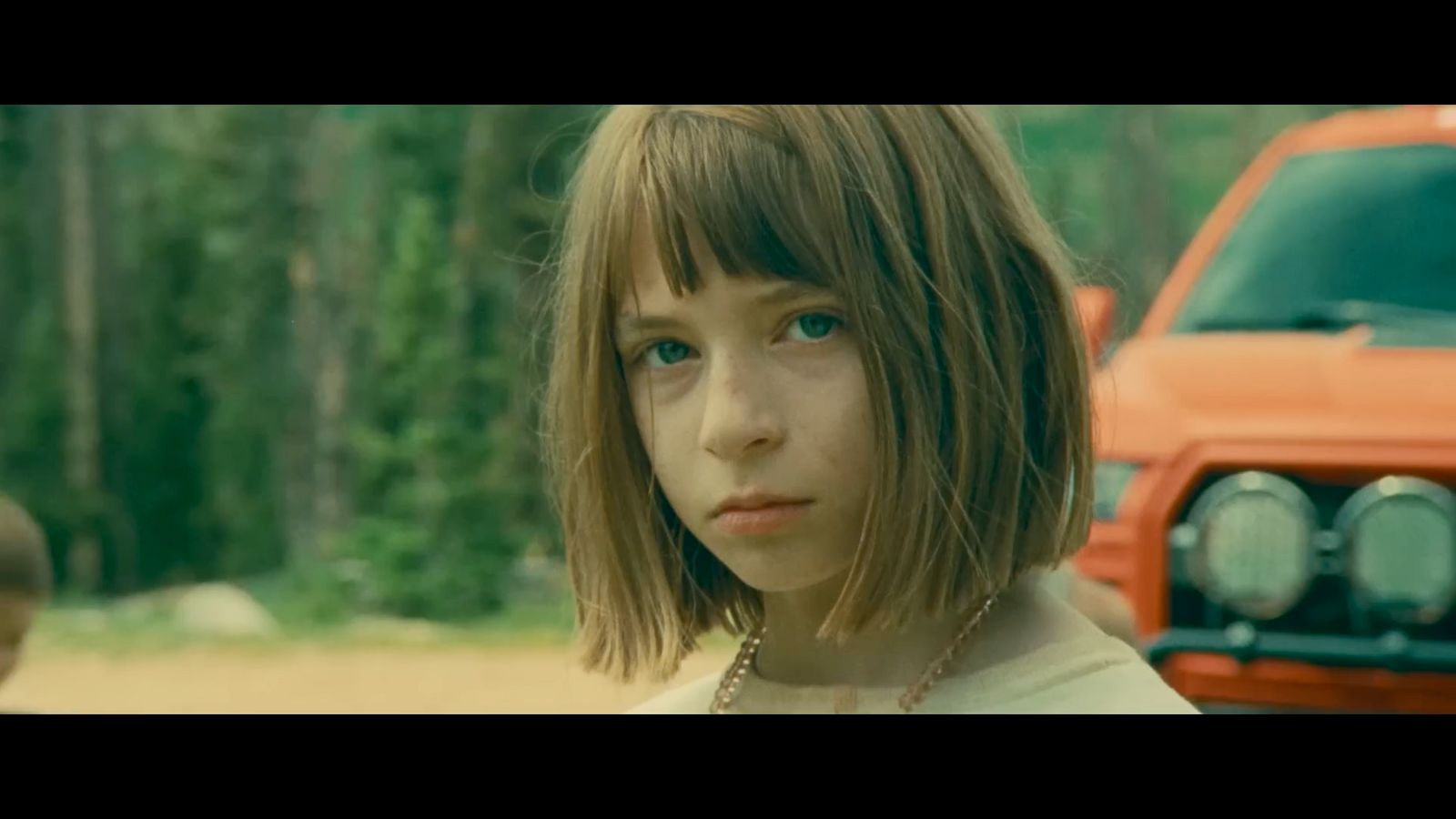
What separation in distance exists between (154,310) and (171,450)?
50 cm

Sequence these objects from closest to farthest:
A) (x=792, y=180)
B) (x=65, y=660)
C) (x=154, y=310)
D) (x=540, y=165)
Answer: (x=792, y=180), (x=540, y=165), (x=65, y=660), (x=154, y=310)

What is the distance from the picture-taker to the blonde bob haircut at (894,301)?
961 millimetres

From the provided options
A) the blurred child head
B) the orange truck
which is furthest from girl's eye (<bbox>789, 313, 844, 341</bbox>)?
the orange truck

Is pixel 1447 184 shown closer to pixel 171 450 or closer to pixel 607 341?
pixel 607 341

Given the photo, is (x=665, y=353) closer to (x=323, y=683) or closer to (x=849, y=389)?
(x=849, y=389)

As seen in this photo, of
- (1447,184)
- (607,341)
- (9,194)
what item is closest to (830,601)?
(607,341)

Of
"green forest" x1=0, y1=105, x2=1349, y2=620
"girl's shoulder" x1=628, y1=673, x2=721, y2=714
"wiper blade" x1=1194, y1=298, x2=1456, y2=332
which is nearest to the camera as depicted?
"girl's shoulder" x1=628, y1=673, x2=721, y2=714

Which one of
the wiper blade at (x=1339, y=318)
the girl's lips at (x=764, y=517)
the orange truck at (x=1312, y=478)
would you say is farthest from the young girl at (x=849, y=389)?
the wiper blade at (x=1339, y=318)

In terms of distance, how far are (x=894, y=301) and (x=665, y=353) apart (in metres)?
0.13

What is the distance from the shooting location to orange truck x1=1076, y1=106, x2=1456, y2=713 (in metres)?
1.93

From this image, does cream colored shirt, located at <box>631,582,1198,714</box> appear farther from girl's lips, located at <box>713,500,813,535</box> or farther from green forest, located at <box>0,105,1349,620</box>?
green forest, located at <box>0,105,1349,620</box>

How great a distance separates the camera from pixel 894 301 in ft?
3.17

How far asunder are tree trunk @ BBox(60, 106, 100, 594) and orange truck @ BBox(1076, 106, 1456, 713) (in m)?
2.47

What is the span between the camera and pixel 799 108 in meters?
1.00
